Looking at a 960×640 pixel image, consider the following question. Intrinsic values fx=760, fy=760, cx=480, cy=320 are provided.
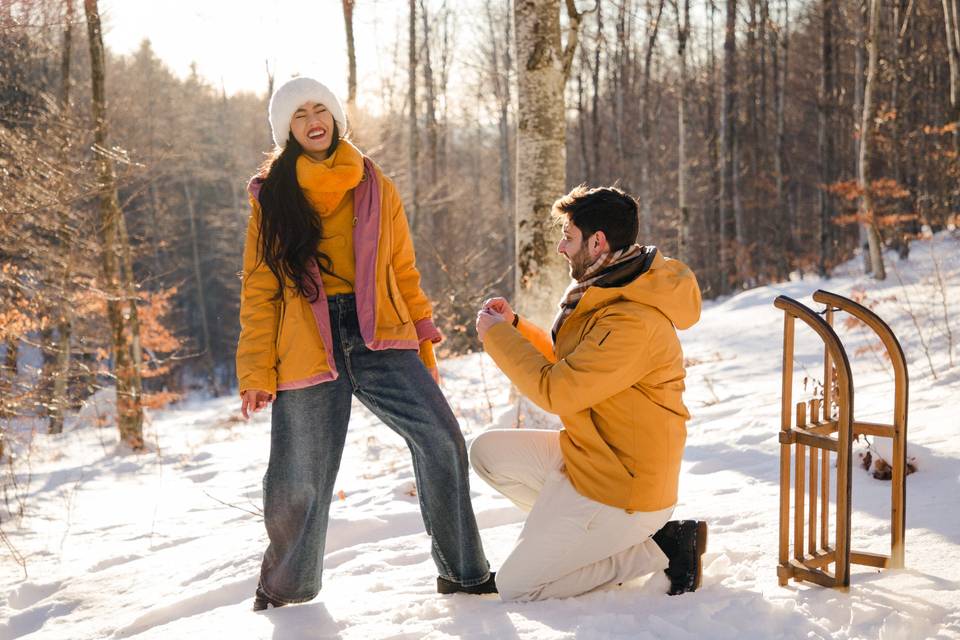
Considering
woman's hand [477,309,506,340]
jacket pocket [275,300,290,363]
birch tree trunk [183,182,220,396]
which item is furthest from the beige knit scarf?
birch tree trunk [183,182,220,396]

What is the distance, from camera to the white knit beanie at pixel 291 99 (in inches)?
110

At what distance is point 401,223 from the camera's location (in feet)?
9.79

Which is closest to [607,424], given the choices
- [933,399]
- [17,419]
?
[933,399]

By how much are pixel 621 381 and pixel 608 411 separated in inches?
6.1

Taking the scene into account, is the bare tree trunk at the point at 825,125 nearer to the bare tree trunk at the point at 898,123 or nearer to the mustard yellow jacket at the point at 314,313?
the bare tree trunk at the point at 898,123

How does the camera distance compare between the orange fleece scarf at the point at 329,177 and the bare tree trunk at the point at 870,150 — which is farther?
the bare tree trunk at the point at 870,150

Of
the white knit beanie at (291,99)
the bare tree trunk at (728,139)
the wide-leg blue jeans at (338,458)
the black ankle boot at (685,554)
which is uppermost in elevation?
the bare tree trunk at (728,139)

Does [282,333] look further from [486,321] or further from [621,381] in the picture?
[621,381]

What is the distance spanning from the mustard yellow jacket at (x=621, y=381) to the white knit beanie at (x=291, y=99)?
1.07 metres

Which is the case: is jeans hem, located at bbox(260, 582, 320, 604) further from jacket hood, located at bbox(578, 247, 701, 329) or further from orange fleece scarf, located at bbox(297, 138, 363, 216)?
jacket hood, located at bbox(578, 247, 701, 329)

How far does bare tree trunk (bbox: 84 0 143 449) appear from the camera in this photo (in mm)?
8617

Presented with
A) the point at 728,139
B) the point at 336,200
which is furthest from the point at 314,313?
the point at 728,139

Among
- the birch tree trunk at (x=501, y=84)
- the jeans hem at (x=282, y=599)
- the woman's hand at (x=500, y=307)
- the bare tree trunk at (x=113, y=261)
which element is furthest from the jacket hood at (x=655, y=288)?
the birch tree trunk at (x=501, y=84)

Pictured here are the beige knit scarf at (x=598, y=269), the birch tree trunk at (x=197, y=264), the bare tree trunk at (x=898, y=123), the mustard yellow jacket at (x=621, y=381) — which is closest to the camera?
the mustard yellow jacket at (x=621, y=381)
